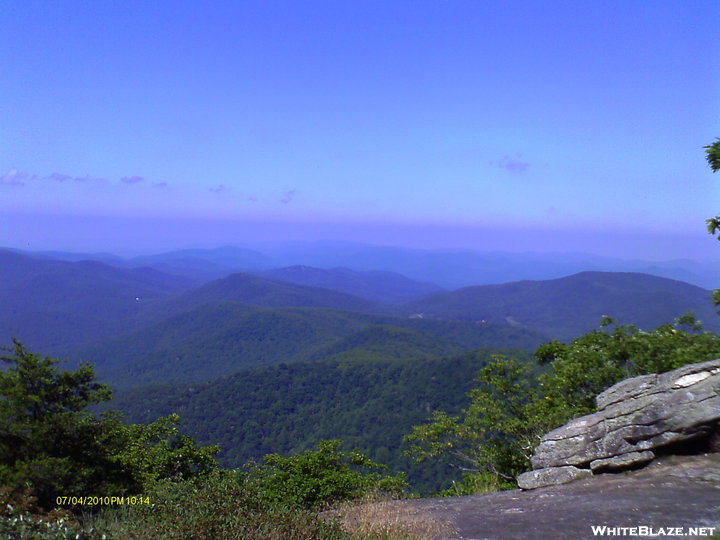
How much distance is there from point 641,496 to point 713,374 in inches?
156

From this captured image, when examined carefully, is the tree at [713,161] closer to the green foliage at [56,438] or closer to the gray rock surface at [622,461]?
the gray rock surface at [622,461]

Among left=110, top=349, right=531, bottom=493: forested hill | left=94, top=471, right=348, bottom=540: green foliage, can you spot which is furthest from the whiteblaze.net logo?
left=110, top=349, right=531, bottom=493: forested hill

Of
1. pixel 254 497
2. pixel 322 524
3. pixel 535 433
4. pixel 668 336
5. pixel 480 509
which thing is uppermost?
pixel 668 336

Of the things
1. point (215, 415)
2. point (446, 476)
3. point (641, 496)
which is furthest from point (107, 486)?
point (215, 415)

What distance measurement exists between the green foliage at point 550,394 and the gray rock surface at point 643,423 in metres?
4.14

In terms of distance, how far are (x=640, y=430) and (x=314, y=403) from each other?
117200 mm

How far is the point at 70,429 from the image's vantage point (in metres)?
14.4

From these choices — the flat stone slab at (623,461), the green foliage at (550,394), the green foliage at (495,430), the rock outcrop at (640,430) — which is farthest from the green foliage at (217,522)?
the green foliage at (495,430)

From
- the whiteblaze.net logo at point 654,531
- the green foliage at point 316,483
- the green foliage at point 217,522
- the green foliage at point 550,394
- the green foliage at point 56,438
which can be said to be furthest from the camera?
the green foliage at point 550,394

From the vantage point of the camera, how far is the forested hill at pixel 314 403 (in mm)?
95875

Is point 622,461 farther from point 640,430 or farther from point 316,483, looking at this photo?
point 316,483

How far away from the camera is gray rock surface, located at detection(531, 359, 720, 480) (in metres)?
9.61

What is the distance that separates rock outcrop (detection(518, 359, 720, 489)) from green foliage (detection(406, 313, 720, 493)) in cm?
394

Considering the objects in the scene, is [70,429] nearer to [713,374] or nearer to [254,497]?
[254,497]
